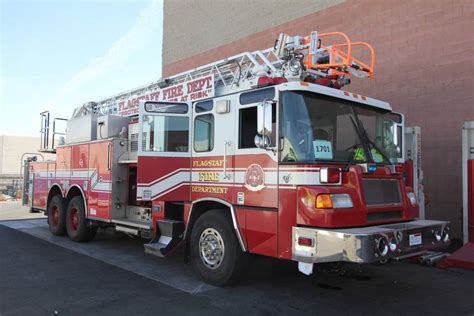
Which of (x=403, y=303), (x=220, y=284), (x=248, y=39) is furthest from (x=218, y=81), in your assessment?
(x=248, y=39)

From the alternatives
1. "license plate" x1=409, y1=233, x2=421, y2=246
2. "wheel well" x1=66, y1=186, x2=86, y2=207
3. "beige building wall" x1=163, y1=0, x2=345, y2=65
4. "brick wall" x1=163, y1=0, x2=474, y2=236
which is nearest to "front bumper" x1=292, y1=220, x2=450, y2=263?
"license plate" x1=409, y1=233, x2=421, y2=246

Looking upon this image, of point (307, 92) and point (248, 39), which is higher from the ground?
point (248, 39)

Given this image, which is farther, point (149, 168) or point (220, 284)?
point (149, 168)

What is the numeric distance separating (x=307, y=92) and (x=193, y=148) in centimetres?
221

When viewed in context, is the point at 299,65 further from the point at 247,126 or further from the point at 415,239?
the point at 415,239

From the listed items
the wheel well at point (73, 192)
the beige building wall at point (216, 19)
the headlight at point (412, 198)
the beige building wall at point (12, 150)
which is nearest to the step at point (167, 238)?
the headlight at point (412, 198)

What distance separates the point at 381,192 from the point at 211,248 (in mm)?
2425

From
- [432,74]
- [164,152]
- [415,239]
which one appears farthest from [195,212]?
[432,74]

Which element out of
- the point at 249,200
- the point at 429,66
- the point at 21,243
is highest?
Answer: the point at 429,66

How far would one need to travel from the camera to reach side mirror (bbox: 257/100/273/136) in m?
5.33

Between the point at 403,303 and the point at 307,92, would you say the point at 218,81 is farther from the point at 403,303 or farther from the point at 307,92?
the point at 403,303

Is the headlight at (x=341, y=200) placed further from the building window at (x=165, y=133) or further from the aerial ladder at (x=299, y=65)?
the building window at (x=165, y=133)

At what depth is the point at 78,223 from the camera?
9820 millimetres

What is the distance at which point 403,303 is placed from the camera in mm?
5586
